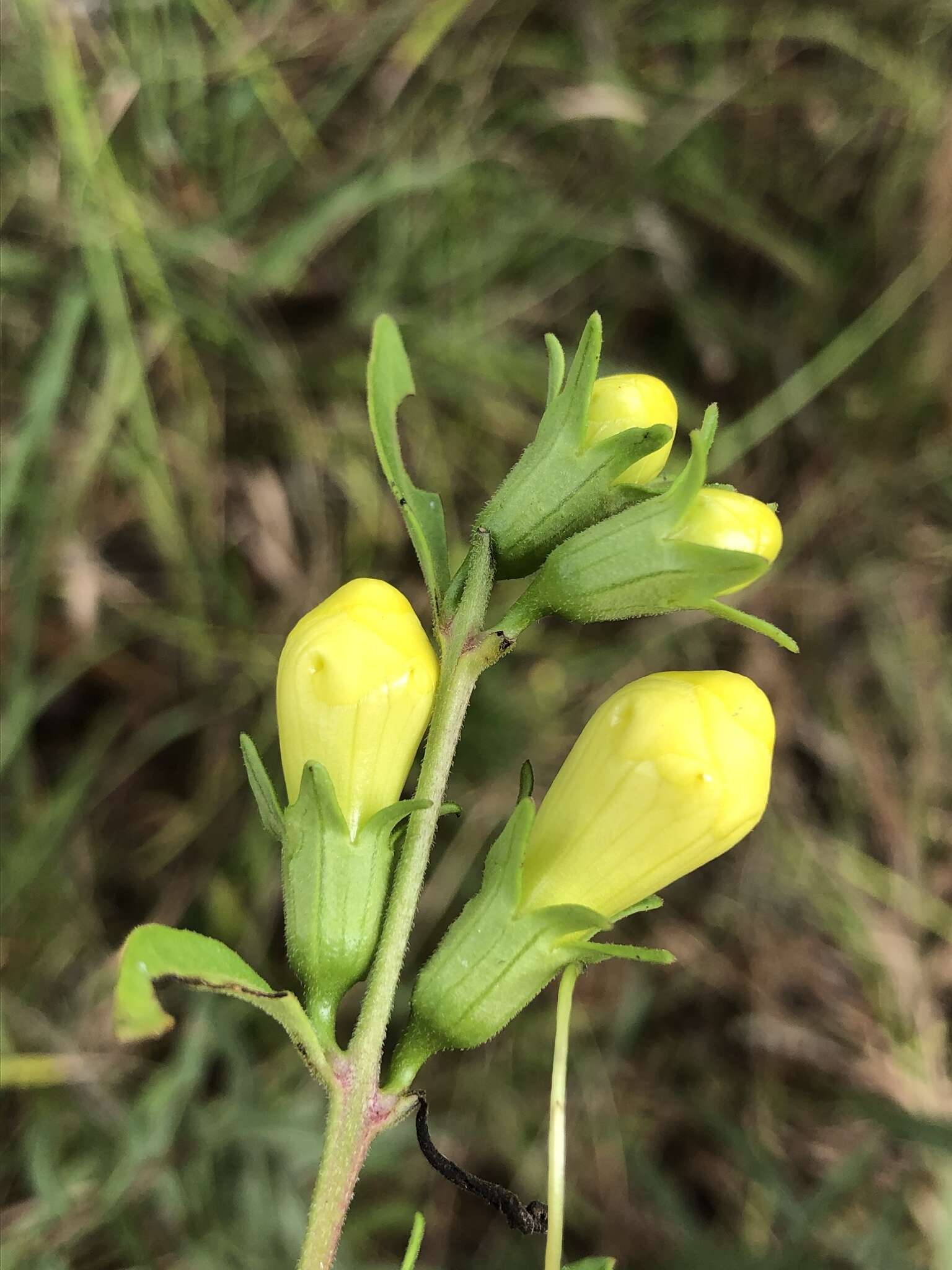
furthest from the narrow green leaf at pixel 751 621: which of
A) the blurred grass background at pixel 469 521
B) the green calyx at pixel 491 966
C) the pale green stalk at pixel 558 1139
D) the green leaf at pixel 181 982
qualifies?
the blurred grass background at pixel 469 521

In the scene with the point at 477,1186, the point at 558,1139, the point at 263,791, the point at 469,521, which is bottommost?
the point at 469,521

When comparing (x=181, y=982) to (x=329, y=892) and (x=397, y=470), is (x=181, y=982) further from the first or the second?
(x=397, y=470)

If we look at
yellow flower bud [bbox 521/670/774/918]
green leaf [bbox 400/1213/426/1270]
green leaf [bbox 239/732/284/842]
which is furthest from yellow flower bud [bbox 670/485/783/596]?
green leaf [bbox 400/1213/426/1270]

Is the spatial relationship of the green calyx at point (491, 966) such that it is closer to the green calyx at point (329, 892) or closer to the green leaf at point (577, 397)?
the green calyx at point (329, 892)

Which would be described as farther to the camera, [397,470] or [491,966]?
[397,470]

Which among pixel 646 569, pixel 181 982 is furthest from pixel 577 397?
pixel 181 982

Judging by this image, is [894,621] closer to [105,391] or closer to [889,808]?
[889,808]
